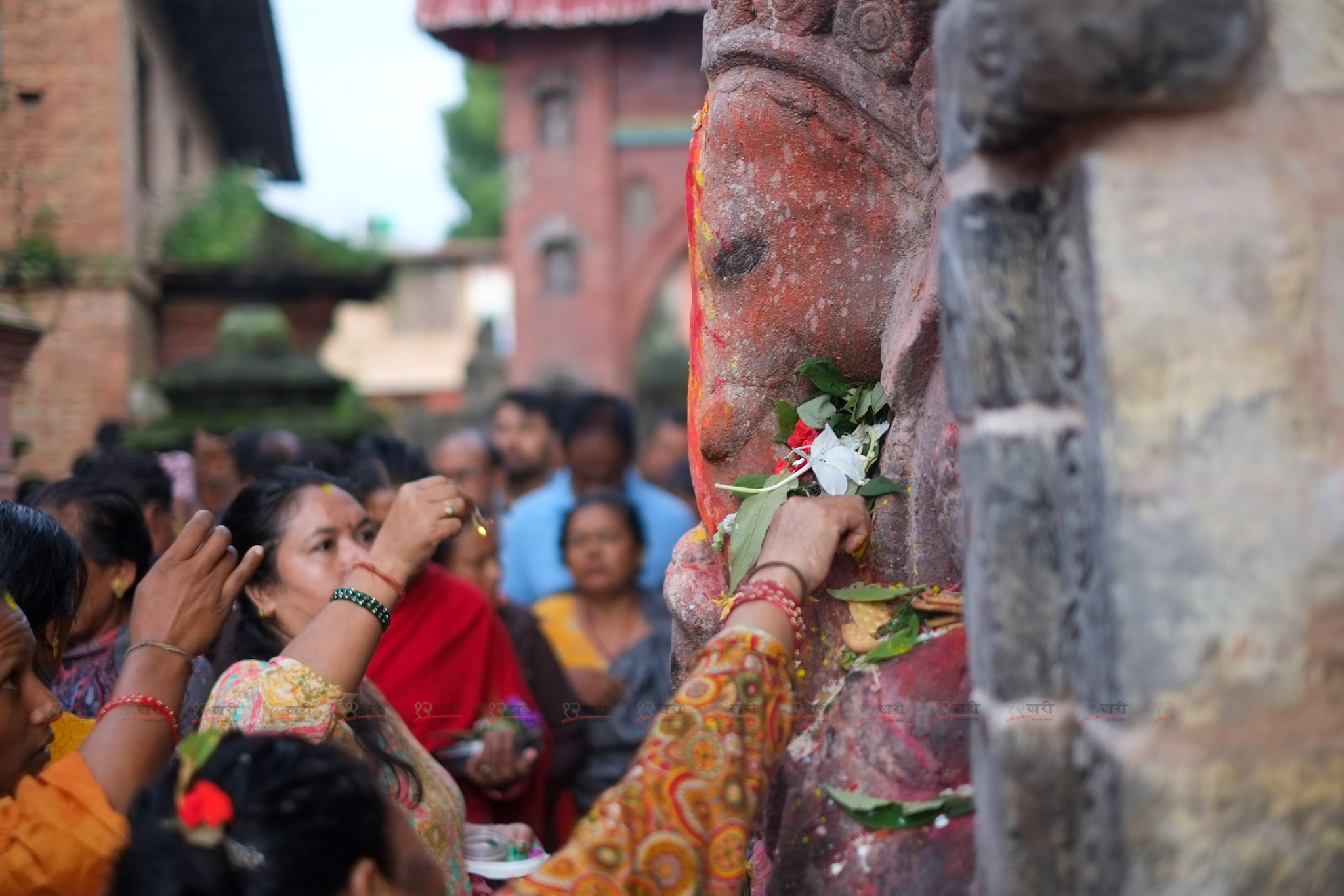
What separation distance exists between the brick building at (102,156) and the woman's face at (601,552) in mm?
2155

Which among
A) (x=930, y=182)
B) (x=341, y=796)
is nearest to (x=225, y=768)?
(x=341, y=796)

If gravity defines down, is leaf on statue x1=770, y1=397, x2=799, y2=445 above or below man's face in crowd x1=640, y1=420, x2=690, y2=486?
above

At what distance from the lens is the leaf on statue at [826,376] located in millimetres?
2248

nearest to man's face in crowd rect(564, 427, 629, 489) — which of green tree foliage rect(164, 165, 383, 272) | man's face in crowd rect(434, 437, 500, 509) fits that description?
man's face in crowd rect(434, 437, 500, 509)

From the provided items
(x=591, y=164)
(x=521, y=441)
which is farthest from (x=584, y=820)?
(x=591, y=164)

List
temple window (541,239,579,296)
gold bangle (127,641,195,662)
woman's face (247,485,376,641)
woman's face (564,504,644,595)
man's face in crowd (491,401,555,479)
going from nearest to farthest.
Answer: gold bangle (127,641,195,662)
woman's face (247,485,376,641)
woman's face (564,504,644,595)
man's face in crowd (491,401,555,479)
temple window (541,239,579,296)

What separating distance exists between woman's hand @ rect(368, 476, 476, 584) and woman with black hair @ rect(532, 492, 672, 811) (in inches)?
72.6

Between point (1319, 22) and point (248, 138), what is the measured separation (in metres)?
16.1

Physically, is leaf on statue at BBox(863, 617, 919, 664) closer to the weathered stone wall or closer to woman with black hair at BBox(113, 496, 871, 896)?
woman with black hair at BBox(113, 496, 871, 896)

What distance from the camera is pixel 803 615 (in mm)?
2018

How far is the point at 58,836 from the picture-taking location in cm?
179

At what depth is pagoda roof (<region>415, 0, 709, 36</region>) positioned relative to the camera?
18.0 meters

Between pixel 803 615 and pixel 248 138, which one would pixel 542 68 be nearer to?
pixel 248 138

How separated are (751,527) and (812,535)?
198mm
